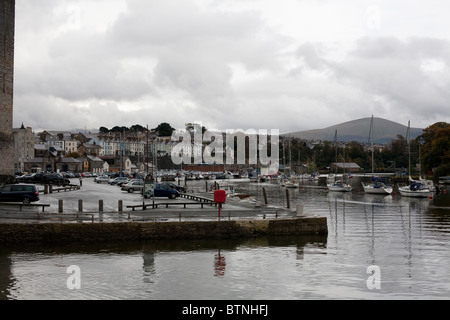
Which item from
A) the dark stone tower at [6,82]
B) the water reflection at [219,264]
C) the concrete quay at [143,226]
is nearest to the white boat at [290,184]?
the dark stone tower at [6,82]

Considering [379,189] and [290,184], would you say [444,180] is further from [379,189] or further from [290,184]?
[379,189]

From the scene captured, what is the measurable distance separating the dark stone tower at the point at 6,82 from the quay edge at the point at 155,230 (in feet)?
118

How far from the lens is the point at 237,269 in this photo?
68.6ft

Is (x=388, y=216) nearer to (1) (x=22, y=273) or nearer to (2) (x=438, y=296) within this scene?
(2) (x=438, y=296)

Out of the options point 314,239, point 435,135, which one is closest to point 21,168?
point 435,135

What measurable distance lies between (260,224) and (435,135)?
9526cm

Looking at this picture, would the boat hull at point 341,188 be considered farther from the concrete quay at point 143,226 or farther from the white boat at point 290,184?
the concrete quay at point 143,226

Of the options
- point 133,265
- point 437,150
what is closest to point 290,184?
point 437,150

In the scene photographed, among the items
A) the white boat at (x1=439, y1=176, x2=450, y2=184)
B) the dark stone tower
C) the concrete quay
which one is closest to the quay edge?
the concrete quay

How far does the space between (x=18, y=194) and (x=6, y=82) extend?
97.4 ft

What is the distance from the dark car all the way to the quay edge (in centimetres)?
1054
